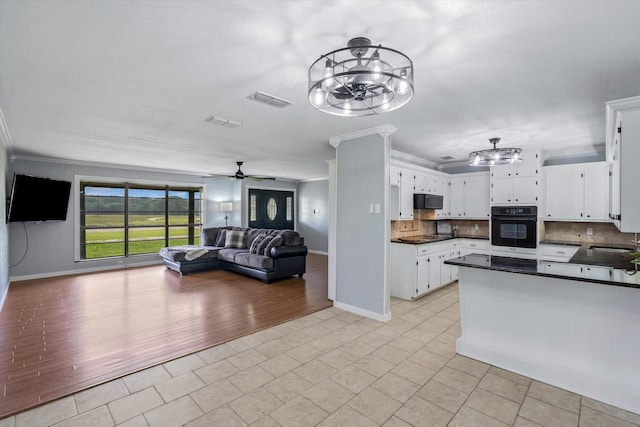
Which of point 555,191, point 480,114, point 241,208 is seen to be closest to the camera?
point 480,114

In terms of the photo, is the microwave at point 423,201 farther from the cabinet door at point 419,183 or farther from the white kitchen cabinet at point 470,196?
the white kitchen cabinet at point 470,196

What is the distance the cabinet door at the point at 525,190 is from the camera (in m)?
5.10

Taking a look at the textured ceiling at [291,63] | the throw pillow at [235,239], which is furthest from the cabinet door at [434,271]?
the throw pillow at [235,239]

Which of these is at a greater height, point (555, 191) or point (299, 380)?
point (555, 191)

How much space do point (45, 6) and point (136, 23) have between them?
1.35ft

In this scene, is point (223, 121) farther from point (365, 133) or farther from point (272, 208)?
point (272, 208)

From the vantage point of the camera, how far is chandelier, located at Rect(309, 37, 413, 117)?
163cm

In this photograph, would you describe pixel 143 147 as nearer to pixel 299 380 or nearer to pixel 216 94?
pixel 216 94

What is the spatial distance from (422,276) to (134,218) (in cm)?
696

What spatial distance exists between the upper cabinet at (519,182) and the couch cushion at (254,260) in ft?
14.1

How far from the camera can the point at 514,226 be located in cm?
521

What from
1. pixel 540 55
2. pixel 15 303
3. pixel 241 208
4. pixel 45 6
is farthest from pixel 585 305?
pixel 241 208

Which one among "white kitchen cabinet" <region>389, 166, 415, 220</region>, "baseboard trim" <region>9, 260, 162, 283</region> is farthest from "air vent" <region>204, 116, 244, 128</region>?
"baseboard trim" <region>9, 260, 162, 283</region>

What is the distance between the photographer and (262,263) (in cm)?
594
